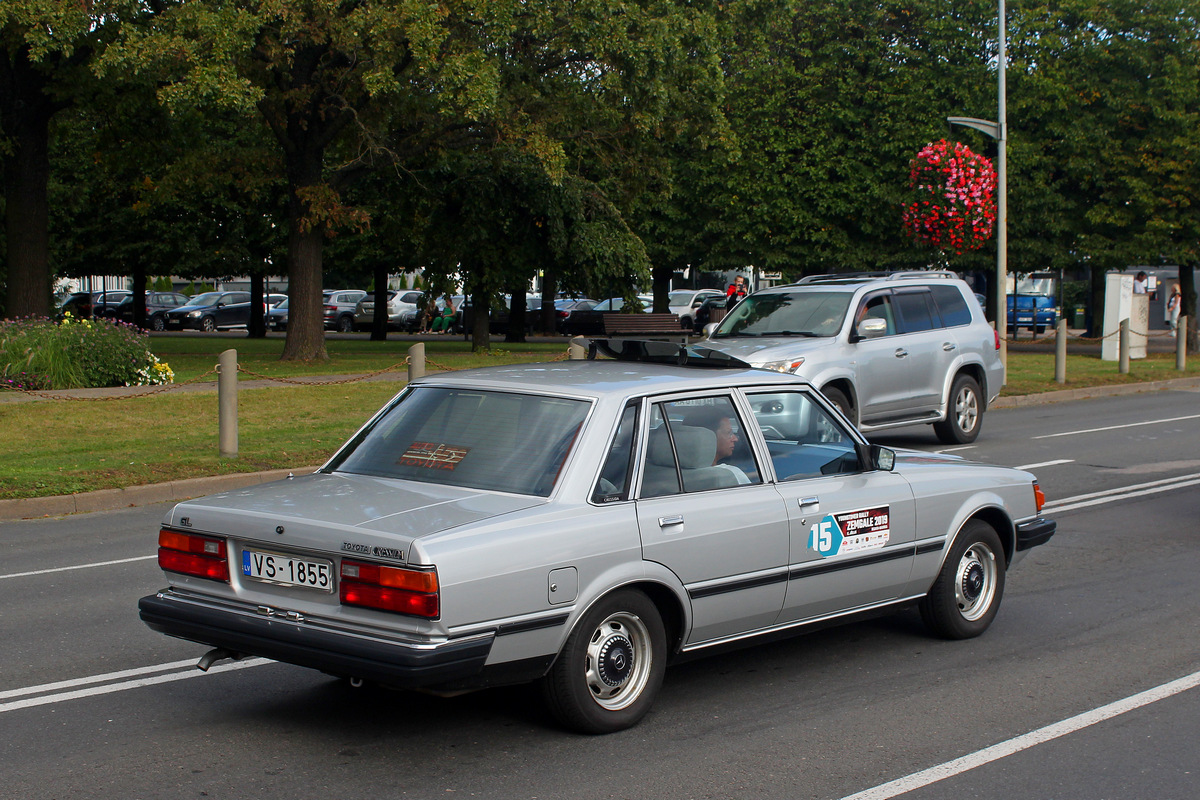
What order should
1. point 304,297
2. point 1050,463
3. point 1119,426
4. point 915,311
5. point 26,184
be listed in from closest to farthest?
point 1050,463 < point 915,311 < point 1119,426 < point 26,184 < point 304,297

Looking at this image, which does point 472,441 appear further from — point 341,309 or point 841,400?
point 341,309

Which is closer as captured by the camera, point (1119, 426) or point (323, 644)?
point (323, 644)

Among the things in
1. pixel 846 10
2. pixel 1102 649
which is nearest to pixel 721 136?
pixel 846 10

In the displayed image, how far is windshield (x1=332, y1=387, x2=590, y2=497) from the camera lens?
5.25 meters

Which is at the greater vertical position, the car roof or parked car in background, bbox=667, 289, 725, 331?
parked car in background, bbox=667, 289, 725, 331

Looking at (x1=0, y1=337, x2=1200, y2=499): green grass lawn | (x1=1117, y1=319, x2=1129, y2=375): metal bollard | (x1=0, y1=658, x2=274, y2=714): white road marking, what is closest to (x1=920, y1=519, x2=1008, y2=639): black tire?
(x1=0, y1=658, x2=274, y2=714): white road marking

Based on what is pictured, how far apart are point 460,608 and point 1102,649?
3.82 metres

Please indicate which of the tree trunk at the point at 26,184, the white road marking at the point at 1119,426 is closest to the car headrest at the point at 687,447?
the white road marking at the point at 1119,426

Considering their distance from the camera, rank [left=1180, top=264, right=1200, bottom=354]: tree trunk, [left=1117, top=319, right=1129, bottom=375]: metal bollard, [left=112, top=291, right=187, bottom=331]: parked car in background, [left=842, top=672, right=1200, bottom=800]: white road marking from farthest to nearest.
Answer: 1. [left=112, top=291, right=187, bottom=331]: parked car in background
2. [left=1180, top=264, right=1200, bottom=354]: tree trunk
3. [left=1117, top=319, right=1129, bottom=375]: metal bollard
4. [left=842, top=672, right=1200, bottom=800]: white road marking

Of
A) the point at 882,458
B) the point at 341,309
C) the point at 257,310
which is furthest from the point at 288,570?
the point at 341,309

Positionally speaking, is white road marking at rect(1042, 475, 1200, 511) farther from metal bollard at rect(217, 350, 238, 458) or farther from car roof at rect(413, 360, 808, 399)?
metal bollard at rect(217, 350, 238, 458)

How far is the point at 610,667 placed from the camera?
509 cm

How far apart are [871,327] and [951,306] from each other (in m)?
2.28

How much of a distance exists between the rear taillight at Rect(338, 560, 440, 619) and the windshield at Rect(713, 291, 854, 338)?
10277 mm
